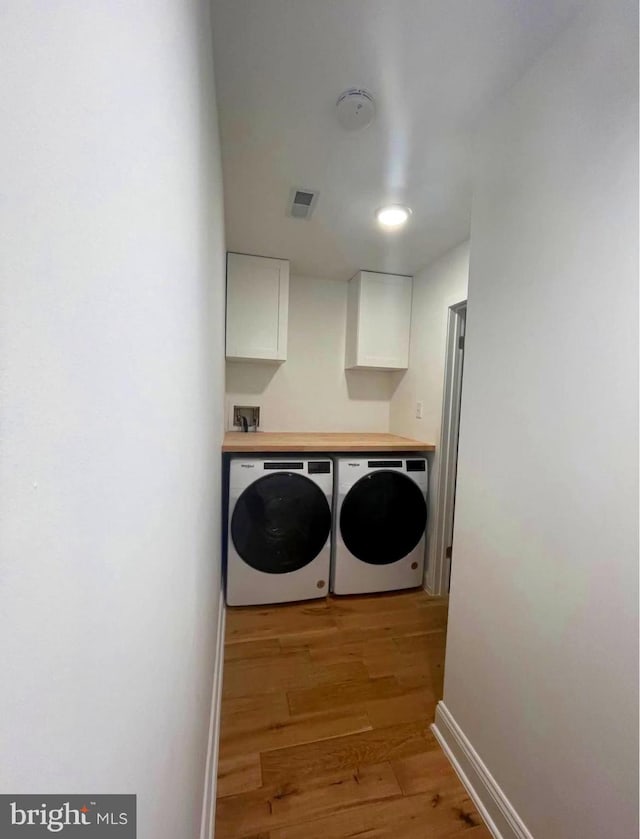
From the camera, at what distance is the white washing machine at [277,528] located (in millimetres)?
2039

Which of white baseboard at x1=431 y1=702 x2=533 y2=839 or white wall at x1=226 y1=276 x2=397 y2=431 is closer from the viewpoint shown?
white baseboard at x1=431 y1=702 x2=533 y2=839

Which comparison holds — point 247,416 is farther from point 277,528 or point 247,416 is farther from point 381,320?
point 381,320

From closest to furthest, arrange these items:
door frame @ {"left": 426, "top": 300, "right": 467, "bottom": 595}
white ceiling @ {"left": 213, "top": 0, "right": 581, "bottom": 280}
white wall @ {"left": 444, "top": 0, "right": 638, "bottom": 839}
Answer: white wall @ {"left": 444, "top": 0, "right": 638, "bottom": 839} < white ceiling @ {"left": 213, "top": 0, "right": 581, "bottom": 280} < door frame @ {"left": 426, "top": 300, "right": 467, "bottom": 595}

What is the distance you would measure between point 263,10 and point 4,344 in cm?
130

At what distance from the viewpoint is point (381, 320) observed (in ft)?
8.45

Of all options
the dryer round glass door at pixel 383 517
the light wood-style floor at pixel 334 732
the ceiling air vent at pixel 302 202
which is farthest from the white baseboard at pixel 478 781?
the ceiling air vent at pixel 302 202

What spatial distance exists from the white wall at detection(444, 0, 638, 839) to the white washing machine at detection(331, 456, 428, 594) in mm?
1000

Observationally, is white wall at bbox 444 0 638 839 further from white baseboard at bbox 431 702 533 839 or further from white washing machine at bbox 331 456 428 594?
white washing machine at bbox 331 456 428 594

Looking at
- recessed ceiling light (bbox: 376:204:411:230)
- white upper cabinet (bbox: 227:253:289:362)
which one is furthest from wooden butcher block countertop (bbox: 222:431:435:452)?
recessed ceiling light (bbox: 376:204:411:230)

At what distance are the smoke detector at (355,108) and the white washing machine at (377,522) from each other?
5.38ft

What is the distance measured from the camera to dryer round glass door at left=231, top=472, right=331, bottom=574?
6.70 ft

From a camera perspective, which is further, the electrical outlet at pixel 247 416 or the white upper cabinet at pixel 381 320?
the electrical outlet at pixel 247 416

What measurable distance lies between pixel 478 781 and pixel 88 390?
1.64 metres

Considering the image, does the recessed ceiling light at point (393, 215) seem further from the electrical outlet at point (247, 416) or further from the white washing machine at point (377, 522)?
the electrical outlet at point (247, 416)
